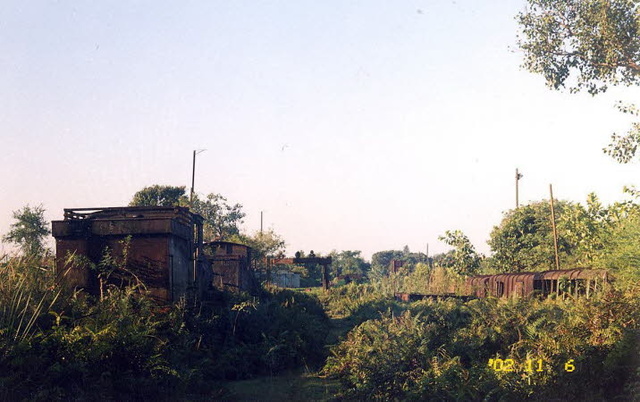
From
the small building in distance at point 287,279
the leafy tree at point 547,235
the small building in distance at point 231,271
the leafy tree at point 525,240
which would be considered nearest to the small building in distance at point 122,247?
the small building in distance at point 231,271

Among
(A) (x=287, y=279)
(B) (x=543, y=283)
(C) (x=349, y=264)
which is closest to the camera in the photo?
(B) (x=543, y=283)

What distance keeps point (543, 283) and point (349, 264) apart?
75078 millimetres

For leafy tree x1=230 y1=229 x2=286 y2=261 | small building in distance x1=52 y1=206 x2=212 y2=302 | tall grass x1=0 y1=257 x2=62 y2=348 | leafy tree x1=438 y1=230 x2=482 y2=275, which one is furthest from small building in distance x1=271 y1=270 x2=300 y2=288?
tall grass x1=0 y1=257 x2=62 y2=348

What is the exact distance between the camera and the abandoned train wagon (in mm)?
17969

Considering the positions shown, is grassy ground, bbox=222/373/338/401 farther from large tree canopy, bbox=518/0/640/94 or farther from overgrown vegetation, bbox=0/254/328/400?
large tree canopy, bbox=518/0/640/94

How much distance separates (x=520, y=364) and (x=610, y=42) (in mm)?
18423

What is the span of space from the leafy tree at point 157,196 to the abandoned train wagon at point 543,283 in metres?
35.3

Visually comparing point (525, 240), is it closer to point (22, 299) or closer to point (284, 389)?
point (284, 389)

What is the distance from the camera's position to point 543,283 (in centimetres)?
2295

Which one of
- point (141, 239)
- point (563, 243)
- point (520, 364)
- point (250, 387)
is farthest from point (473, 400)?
point (563, 243)

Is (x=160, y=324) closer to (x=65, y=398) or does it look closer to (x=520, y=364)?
(x=65, y=398)

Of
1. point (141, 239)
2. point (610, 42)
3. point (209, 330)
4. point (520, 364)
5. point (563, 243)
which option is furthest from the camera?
point (563, 243)

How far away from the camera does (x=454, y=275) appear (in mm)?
37625
